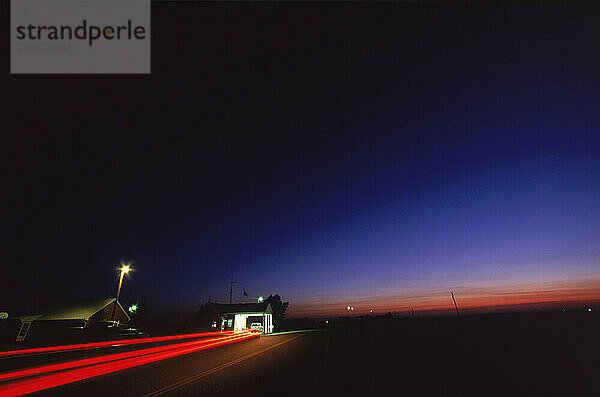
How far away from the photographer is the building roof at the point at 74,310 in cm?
3675

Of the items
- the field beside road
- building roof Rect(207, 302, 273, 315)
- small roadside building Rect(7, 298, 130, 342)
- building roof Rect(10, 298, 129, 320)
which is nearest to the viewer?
the field beside road

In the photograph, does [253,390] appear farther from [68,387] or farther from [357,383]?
[68,387]

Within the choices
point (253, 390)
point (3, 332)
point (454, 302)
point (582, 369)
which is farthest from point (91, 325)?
point (454, 302)

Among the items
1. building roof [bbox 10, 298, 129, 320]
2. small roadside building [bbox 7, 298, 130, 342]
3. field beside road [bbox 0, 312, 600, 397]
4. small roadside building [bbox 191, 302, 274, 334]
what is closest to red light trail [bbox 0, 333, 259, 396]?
field beside road [bbox 0, 312, 600, 397]

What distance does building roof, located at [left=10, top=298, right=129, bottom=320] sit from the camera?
36750 millimetres

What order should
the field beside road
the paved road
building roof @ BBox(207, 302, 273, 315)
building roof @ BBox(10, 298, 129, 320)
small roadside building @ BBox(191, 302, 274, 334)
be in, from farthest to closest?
building roof @ BBox(207, 302, 273, 315), small roadside building @ BBox(191, 302, 274, 334), building roof @ BBox(10, 298, 129, 320), the field beside road, the paved road

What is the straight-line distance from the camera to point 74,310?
38344mm

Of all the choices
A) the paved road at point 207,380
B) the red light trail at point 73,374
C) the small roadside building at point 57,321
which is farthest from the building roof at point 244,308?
the paved road at point 207,380

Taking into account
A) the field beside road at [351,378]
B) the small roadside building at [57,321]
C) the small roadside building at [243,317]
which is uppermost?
the field beside road at [351,378]

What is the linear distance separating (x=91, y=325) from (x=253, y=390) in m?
35.3

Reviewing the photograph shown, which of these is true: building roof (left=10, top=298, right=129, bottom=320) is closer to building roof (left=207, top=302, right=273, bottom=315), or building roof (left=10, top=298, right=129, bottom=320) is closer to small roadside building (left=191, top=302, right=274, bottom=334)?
small roadside building (left=191, top=302, right=274, bottom=334)

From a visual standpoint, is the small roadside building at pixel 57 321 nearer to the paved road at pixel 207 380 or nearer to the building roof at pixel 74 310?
the building roof at pixel 74 310

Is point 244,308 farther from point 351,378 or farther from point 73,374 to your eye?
point 351,378

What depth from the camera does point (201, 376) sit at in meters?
11.1
